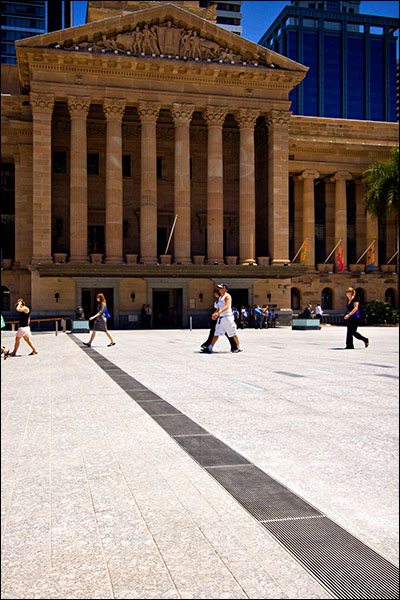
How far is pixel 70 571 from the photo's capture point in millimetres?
2975

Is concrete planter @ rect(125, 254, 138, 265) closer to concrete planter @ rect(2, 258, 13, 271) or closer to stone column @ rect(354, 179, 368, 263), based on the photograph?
concrete planter @ rect(2, 258, 13, 271)

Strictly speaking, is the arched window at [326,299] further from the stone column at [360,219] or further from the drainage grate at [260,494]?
the drainage grate at [260,494]

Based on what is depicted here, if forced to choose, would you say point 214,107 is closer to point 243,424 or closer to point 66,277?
point 66,277

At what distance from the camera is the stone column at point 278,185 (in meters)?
59.8

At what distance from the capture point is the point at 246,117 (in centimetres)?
5916

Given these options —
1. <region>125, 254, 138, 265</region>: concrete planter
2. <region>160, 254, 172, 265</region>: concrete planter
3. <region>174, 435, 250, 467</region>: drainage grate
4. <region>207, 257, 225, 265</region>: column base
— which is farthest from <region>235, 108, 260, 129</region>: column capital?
<region>174, 435, 250, 467</region>: drainage grate

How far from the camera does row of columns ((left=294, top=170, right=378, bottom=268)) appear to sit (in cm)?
6788

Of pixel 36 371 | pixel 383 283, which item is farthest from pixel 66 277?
pixel 36 371

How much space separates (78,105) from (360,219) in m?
34.5

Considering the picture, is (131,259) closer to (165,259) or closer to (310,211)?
(165,259)

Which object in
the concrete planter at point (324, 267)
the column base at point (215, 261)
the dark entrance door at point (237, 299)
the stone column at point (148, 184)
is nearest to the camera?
the dark entrance door at point (237, 299)

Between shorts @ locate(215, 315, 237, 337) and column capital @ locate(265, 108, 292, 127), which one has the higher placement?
column capital @ locate(265, 108, 292, 127)

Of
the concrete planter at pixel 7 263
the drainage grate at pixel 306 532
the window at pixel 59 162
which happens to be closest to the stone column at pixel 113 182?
the window at pixel 59 162

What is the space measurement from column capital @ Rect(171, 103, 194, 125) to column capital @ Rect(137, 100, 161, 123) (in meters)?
1.52
